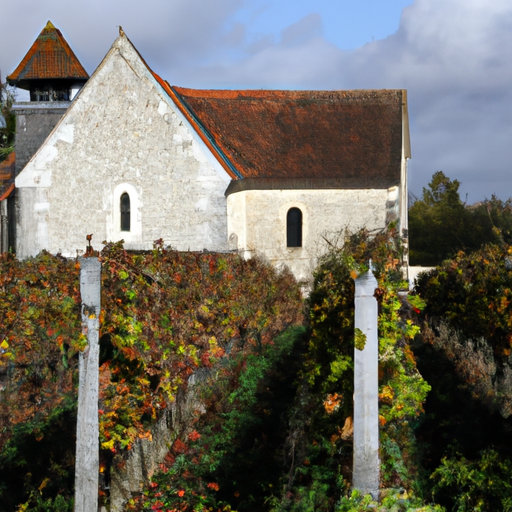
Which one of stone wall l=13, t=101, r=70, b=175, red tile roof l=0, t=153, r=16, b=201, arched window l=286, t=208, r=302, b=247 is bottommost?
arched window l=286, t=208, r=302, b=247

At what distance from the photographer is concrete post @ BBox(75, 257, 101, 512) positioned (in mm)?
6957

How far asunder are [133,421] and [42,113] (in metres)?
16.9

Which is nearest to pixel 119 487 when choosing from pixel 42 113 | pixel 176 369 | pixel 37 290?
pixel 176 369

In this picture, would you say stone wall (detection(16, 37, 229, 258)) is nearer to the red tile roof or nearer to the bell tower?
the red tile roof

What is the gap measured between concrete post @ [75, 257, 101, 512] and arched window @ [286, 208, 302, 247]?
1624 centimetres

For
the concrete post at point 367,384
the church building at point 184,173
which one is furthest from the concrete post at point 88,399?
the church building at point 184,173

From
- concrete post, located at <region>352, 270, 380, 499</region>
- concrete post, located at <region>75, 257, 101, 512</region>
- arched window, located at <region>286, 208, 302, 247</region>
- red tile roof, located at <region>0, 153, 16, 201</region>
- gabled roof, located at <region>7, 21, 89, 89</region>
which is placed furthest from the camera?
red tile roof, located at <region>0, 153, 16, 201</region>

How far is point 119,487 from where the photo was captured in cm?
920

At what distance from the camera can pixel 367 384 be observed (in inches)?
279

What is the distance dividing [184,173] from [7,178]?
24.4 ft

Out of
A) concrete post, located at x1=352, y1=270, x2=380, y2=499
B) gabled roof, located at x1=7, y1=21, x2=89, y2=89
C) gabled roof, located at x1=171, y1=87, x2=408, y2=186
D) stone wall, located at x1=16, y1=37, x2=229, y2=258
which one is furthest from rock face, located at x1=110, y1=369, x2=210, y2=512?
gabled roof, located at x1=7, y1=21, x2=89, y2=89

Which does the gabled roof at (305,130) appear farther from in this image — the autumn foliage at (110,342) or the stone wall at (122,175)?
the autumn foliage at (110,342)

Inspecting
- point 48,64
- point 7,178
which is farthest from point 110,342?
point 7,178

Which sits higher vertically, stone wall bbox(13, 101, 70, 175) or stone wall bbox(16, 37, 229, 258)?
stone wall bbox(13, 101, 70, 175)
